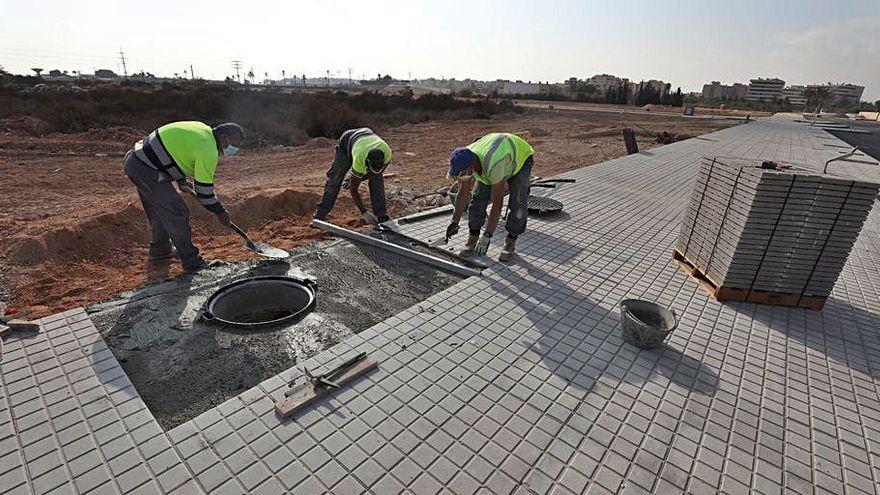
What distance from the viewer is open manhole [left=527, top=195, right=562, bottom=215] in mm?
6395

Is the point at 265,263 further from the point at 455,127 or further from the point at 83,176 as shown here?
the point at 455,127

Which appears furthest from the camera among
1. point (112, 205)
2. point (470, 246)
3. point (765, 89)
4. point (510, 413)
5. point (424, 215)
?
point (765, 89)

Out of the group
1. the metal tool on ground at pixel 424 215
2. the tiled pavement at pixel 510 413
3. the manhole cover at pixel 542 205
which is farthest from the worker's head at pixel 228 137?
the manhole cover at pixel 542 205

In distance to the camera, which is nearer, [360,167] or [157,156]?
[157,156]

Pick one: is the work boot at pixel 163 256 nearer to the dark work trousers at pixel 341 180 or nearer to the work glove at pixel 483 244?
the dark work trousers at pixel 341 180

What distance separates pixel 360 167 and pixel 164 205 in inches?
80.3

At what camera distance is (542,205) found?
6520 millimetres

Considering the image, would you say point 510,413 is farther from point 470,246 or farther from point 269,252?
point 269,252

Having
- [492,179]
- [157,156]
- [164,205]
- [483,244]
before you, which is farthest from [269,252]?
[492,179]

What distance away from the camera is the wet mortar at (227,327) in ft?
8.91

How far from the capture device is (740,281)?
394 cm

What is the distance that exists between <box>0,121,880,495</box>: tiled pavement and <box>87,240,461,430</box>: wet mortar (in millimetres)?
158

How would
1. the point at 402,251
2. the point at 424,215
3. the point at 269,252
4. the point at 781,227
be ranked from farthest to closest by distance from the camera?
the point at 424,215 < the point at 402,251 < the point at 269,252 < the point at 781,227

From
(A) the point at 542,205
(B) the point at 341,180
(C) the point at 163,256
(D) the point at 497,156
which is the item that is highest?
(D) the point at 497,156
